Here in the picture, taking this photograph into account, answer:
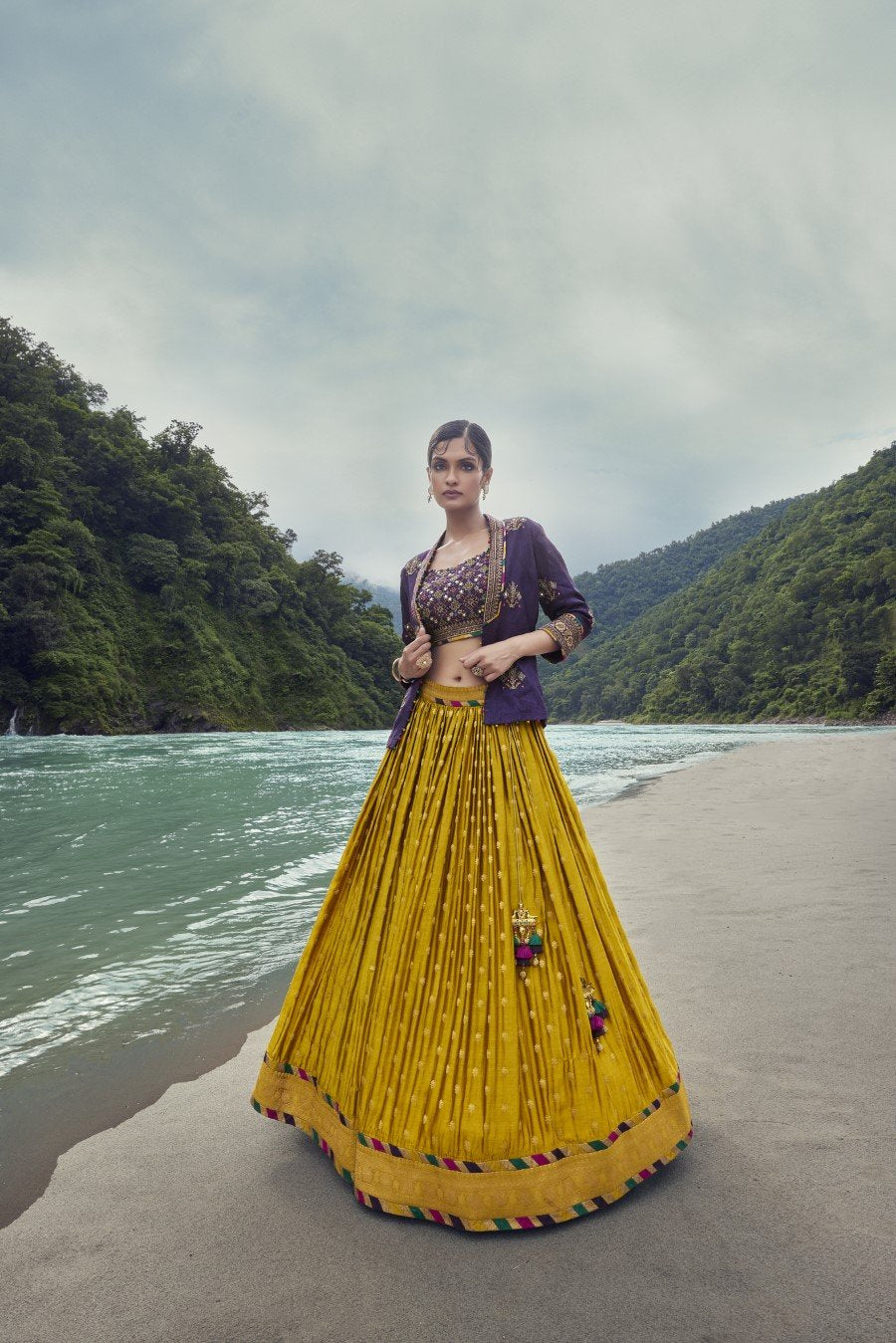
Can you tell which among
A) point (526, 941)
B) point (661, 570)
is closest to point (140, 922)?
point (526, 941)

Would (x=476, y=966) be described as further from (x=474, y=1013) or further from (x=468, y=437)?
(x=468, y=437)

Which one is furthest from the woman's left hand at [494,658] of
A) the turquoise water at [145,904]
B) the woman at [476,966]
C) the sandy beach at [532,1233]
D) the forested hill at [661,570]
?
the forested hill at [661,570]

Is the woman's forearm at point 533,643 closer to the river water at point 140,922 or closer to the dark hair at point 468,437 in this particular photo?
the dark hair at point 468,437

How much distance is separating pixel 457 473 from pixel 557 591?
431 millimetres

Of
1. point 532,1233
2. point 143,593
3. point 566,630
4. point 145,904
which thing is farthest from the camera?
point 143,593

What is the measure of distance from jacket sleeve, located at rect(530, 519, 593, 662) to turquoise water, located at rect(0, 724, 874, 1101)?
2170 millimetres

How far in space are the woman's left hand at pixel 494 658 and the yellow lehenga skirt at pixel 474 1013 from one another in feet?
0.39

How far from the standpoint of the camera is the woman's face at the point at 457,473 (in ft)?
6.72

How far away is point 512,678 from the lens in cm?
194

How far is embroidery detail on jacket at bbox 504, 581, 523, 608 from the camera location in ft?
6.46

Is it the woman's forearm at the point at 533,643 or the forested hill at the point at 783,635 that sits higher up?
the forested hill at the point at 783,635

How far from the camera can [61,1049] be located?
2699 millimetres

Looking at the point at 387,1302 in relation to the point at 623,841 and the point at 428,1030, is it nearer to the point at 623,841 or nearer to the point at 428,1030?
the point at 428,1030

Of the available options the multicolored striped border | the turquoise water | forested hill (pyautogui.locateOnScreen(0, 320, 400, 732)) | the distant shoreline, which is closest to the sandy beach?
the multicolored striped border
